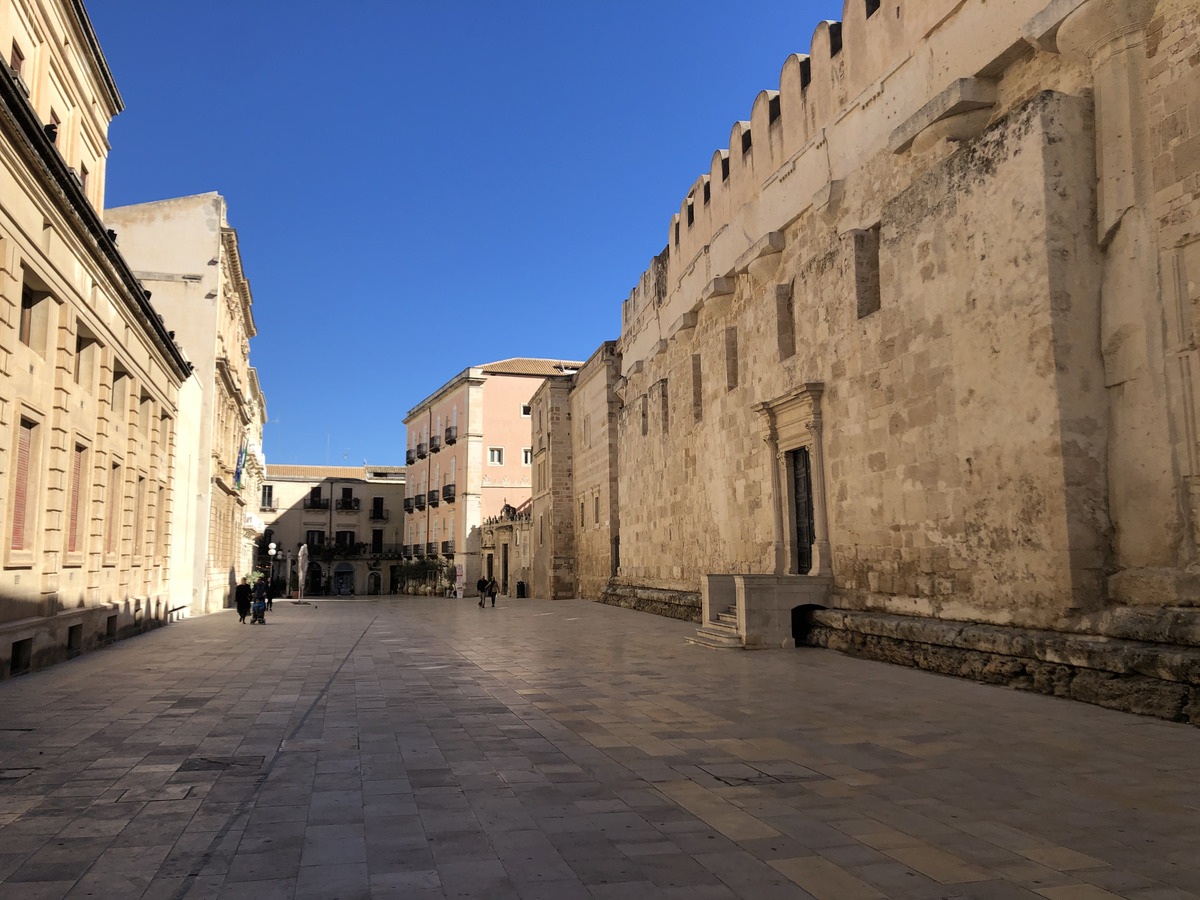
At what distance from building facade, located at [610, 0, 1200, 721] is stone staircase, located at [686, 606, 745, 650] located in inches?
3.5

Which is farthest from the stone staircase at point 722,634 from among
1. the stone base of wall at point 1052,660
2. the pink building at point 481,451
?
the pink building at point 481,451

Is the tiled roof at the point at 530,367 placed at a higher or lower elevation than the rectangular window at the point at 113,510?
higher

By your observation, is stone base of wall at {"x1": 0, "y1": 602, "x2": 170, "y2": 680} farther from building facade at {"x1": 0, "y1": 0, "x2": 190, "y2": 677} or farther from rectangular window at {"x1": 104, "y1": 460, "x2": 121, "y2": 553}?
rectangular window at {"x1": 104, "y1": 460, "x2": 121, "y2": 553}

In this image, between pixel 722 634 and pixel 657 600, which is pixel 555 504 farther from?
pixel 722 634

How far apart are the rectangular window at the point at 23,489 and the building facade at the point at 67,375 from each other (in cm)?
2

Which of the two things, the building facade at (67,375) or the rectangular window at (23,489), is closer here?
the building facade at (67,375)

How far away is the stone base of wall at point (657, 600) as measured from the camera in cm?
1769

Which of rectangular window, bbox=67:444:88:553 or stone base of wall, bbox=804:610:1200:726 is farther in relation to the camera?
rectangular window, bbox=67:444:88:553

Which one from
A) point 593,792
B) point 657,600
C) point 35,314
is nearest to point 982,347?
point 593,792

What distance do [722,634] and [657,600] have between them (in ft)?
24.0

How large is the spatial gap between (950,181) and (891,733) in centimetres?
598

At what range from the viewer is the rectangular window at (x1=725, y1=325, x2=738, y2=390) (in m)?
16.3

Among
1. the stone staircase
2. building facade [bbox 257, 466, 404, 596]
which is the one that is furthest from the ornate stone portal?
building facade [bbox 257, 466, 404, 596]

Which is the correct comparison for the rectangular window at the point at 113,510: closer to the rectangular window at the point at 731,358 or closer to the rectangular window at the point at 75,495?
the rectangular window at the point at 75,495
